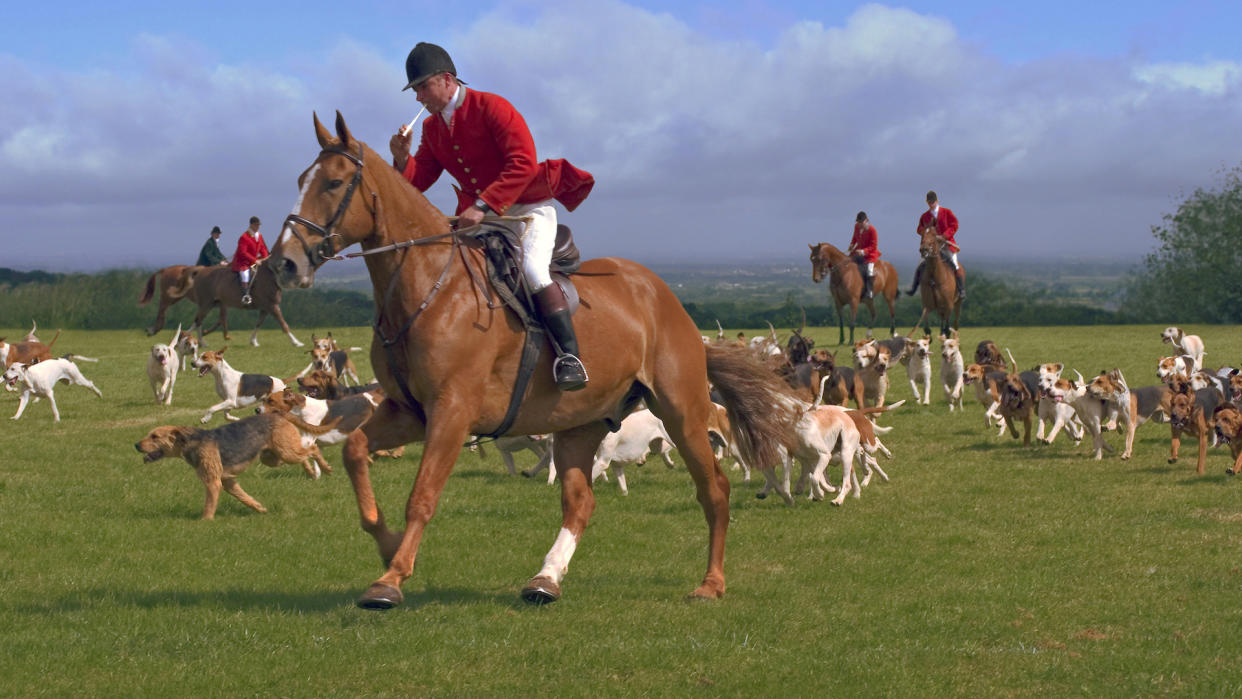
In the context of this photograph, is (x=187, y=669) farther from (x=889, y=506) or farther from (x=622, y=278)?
(x=889, y=506)

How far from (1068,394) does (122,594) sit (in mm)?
9462

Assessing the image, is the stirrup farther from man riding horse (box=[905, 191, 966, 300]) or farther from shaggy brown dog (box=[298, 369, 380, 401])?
man riding horse (box=[905, 191, 966, 300])

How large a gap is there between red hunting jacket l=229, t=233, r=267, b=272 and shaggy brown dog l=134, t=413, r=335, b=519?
49.3 feet

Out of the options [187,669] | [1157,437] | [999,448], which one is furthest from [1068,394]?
[187,669]

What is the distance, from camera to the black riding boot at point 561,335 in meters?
6.18

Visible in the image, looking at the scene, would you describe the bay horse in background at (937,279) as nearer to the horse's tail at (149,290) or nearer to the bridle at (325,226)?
the horse's tail at (149,290)

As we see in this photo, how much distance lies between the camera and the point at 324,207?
226 inches

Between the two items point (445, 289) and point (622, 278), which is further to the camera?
point (622, 278)

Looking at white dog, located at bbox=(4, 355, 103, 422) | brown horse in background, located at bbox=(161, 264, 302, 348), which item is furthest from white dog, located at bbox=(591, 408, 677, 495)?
brown horse in background, located at bbox=(161, 264, 302, 348)

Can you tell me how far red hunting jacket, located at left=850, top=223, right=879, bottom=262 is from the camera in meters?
26.1

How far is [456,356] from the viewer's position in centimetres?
591

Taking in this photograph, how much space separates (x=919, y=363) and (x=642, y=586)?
36.6 feet

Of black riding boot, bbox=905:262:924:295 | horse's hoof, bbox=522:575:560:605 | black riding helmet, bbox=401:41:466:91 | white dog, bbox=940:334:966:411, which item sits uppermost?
black riding helmet, bbox=401:41:466:91

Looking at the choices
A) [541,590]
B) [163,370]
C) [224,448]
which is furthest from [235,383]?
[541,590]
